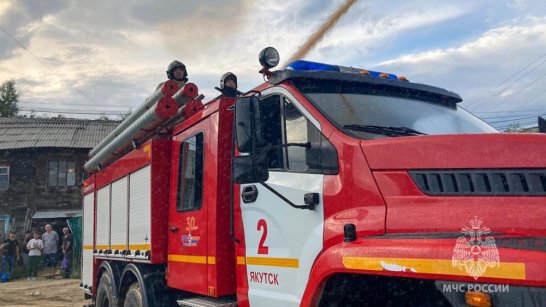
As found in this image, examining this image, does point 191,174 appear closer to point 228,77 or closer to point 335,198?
point 228,77

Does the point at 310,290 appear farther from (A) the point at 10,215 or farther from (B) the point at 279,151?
(A) the point at 10,215

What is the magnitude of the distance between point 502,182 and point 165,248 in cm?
371

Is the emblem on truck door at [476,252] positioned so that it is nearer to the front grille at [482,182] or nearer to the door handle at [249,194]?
the front grille at [482,182]

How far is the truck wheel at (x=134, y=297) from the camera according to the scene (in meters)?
5.71

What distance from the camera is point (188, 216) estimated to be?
16.1 feet

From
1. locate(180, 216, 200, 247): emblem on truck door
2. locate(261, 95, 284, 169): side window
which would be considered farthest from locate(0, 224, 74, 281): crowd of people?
locate(261, 95, 284, 169): side window

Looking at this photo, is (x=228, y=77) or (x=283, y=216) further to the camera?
(x=228, y=77)

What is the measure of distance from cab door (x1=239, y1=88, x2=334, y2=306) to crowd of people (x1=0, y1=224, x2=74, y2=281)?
1549 cm

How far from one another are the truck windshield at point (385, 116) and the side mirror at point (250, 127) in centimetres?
39

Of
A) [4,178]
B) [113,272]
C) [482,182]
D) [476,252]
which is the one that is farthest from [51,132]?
[476,252]

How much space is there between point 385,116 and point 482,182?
1.02 metres

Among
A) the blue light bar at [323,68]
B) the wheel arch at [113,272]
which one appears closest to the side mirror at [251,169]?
the blue light bar at [323,68]

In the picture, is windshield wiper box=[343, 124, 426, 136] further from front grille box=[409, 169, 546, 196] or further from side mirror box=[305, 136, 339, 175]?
front grille box=[409, 169, 546, 196]

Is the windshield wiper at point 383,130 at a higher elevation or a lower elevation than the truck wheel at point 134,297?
higher
